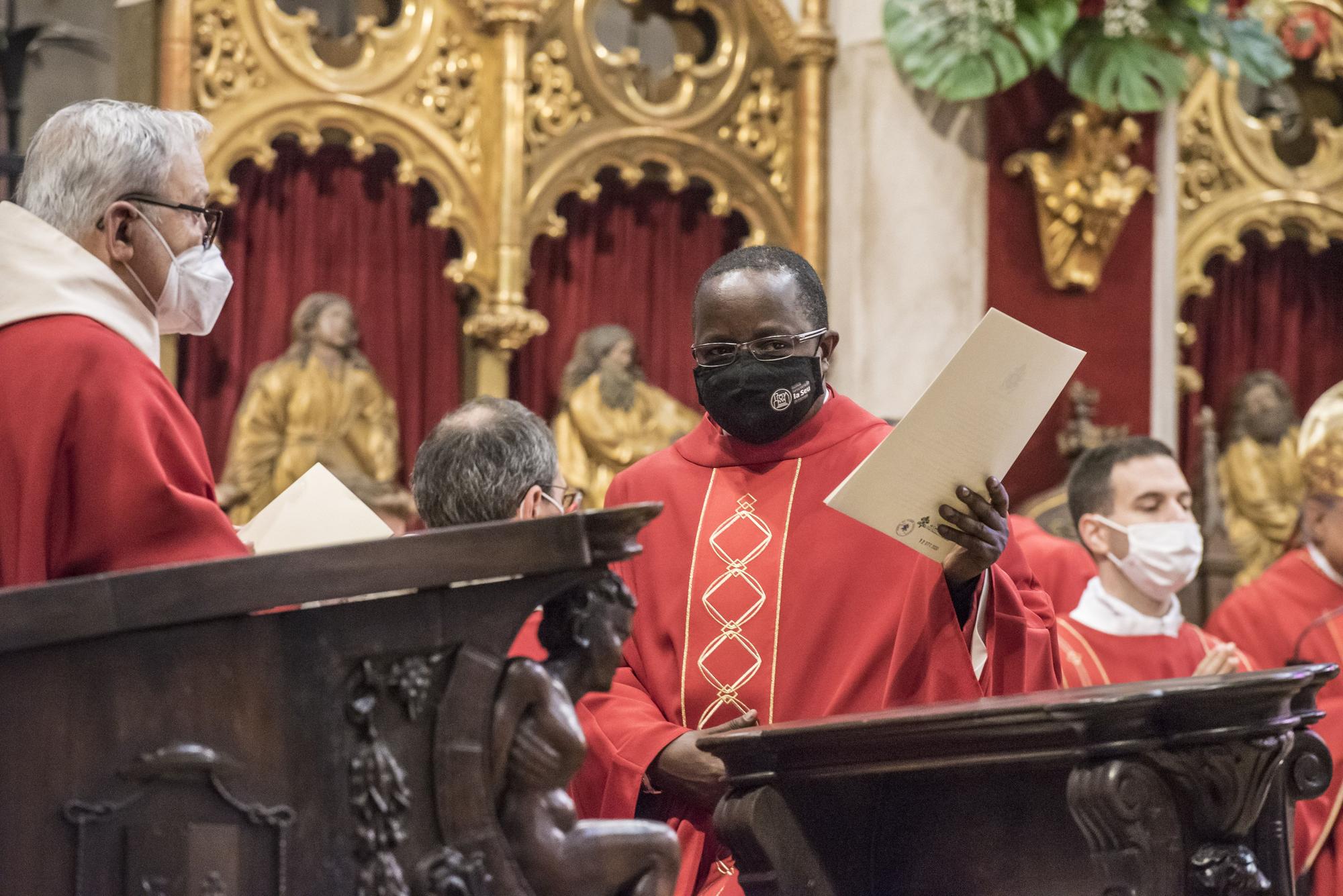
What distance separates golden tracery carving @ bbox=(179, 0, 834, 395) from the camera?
7133 mm

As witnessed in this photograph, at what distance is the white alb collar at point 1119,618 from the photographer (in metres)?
5.40

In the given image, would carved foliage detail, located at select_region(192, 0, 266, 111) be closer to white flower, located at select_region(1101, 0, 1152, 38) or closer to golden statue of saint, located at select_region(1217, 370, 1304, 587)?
white flower, located at select_region(1101, 0, 1152, 38)

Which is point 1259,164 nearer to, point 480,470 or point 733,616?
point 733,616

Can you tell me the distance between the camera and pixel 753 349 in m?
3.45

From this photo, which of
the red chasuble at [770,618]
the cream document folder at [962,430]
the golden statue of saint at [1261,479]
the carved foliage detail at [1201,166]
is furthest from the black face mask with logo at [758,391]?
the golden statue of saint at [1261,479]

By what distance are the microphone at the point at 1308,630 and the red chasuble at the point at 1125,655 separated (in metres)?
0.19

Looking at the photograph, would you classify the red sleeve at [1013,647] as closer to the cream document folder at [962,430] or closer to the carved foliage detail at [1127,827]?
the cream document folder at [962,430]

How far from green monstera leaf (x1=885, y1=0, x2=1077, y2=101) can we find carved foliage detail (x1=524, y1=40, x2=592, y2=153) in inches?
54.3

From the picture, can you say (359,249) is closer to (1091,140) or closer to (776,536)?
(1091,140)

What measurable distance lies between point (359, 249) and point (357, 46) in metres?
0.81

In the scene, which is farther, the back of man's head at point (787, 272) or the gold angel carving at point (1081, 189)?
the gold angel carving at point (1081, 189)

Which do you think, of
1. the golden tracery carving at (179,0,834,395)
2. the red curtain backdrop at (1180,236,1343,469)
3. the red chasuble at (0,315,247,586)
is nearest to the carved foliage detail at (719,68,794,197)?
the golden tracery carving at (179,0,834,395)

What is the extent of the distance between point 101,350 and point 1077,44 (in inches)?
237

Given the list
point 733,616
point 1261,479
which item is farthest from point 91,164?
point 1261,479
